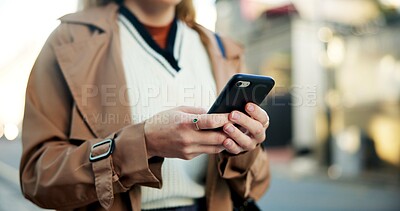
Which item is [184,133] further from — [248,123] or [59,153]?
[59,153]

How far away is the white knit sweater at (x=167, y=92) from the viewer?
97 centimetres

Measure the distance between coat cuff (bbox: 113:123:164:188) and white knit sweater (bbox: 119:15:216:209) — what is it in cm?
12

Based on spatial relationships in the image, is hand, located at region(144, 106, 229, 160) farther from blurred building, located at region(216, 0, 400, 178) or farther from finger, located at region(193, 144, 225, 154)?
blurred building, located at region(216, 0, 400, 178)

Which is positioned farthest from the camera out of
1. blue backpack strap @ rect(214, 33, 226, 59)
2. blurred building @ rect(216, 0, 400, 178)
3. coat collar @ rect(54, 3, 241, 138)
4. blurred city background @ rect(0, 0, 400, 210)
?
blurred building @ rect(216, 0, 400, 178)

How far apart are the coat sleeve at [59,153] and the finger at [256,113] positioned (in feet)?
0.73

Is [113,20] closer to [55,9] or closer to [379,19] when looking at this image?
[55,9]

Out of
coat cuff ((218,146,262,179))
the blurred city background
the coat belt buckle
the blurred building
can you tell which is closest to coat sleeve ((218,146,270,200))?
coat cuff ((218,146,262,179))

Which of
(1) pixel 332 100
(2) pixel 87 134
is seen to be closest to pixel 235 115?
(2) pixel 87 134

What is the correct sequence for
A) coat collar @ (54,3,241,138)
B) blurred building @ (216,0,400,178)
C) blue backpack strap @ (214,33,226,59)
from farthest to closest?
blurred building @ (216,0,400,178), blue backpack strap @ (214,33,226,59), coat collar @ (54,3,241,138)

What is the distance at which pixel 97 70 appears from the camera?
0.99 meters

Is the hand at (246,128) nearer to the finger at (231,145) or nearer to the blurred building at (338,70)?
the finger at (231,145)

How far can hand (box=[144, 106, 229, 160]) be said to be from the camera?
0.75 metres

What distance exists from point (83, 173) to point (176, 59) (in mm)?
371

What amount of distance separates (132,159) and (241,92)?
26 centimetres
